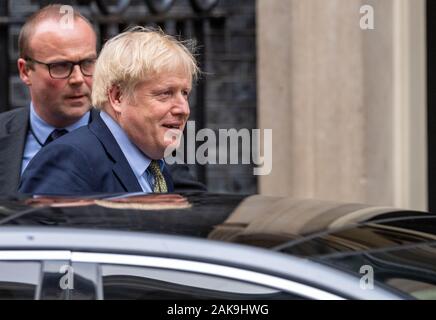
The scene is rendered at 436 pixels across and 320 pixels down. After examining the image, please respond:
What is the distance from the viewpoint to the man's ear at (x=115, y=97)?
3.98 m

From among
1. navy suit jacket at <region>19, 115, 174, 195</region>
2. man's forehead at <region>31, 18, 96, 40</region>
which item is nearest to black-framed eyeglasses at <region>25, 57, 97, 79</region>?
man's forehead at <region>31, 18, 96, 40</region>

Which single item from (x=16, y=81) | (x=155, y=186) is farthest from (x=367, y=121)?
(x=155, y=186)

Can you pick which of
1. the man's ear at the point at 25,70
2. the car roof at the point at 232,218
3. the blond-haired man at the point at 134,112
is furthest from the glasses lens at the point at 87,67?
the car roof at the point at 232,218

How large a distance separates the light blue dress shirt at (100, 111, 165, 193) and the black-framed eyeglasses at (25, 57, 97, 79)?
0.74 m

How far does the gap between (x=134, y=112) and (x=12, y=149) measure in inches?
33.0

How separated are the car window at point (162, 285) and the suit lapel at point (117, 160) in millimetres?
1117

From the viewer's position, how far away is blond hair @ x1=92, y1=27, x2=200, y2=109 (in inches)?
154

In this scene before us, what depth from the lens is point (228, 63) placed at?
8336 millimetres

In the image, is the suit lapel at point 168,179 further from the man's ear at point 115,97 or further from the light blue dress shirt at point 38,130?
the light blue dress shirt at point 38,130

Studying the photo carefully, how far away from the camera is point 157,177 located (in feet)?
13.3

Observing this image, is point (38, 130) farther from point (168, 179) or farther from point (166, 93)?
point (166, 93)

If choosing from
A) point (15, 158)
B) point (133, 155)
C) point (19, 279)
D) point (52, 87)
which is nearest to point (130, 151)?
point (133, 155)
